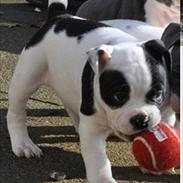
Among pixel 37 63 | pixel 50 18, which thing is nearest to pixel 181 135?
pixel 37 63

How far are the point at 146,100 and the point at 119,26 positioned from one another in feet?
2.59

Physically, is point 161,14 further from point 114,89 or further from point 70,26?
point 114,89

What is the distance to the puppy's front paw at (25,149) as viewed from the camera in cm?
263

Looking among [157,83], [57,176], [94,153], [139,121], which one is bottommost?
[57,176]

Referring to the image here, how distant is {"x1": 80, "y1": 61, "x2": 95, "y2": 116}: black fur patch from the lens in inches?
86.0

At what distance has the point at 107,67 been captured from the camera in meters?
2.09

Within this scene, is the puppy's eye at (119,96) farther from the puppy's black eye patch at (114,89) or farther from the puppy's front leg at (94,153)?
the puppy's front leg at (94,153)

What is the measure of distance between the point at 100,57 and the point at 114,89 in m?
0.12

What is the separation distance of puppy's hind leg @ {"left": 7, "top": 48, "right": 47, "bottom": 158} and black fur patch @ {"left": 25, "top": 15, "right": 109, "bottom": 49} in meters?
0.08

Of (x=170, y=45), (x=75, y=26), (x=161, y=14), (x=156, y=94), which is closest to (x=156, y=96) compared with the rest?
(x=156, y=94)

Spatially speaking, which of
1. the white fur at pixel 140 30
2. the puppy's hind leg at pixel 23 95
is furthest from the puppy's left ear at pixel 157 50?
the puppy's hind leg at pixel 23 95

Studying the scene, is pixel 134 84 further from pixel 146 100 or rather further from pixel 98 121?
pixel 98 121

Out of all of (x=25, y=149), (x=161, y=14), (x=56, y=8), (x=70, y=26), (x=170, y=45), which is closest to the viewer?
(x=170, y=45)

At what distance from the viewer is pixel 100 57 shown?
2066 millimetres
